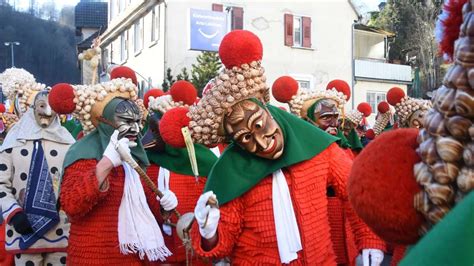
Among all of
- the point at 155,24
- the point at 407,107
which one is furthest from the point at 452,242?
the point at 155,24

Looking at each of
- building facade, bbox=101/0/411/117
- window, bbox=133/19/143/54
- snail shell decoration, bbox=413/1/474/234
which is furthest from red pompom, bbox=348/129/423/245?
window, bbox=133/19/143/54

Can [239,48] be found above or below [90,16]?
below

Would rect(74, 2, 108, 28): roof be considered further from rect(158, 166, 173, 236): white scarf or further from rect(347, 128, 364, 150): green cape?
rect(158, 166, 173, 236): white scarf

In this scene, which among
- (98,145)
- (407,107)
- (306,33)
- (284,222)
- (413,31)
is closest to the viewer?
(284,222)

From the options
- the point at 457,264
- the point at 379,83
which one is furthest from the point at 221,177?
the point at 379,83

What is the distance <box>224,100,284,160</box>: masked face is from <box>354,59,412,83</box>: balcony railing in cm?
2200

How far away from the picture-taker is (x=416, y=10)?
28.4 m

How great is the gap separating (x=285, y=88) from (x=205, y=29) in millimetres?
13010

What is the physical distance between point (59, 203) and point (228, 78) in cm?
167

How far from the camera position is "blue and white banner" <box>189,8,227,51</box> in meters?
17.3

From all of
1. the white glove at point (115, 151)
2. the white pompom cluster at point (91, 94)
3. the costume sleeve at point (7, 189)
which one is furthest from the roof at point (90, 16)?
the white glove at point (115, 151)

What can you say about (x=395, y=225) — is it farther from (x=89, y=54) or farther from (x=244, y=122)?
(x=89, y=54)

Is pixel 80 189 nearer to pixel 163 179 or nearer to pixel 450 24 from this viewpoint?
pixel 163 179

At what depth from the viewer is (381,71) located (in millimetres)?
25422
